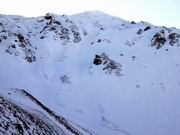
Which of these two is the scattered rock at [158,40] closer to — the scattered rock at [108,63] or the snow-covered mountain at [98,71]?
the snow-covered mountain at [98,71]

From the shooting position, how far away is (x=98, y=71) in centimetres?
5150

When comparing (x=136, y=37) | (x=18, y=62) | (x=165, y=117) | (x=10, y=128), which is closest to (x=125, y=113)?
(x=165, y=117)

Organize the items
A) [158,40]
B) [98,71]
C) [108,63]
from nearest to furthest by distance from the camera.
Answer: [98,71] → [108,63] → [158,40]

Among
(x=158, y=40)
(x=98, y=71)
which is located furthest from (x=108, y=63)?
(x=158, y=40)

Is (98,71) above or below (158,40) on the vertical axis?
below

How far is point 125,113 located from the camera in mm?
39344

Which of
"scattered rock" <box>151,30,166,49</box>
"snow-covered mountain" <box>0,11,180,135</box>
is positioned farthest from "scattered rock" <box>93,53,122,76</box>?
"scattered rock" <box>151,30,166,49</box>

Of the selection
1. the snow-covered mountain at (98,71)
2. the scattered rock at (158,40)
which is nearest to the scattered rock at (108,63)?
the snow-covered mountain at (98,71)

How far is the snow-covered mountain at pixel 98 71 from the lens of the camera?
37750 mm

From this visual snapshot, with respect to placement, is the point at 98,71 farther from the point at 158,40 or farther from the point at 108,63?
the point at 158,40

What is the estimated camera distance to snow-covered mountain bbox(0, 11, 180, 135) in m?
37.8

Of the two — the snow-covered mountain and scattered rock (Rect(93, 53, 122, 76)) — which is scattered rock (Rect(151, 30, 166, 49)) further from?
scattered rock (Rect(93, 53, 122, 76))

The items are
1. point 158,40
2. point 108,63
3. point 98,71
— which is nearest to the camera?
point 98,71

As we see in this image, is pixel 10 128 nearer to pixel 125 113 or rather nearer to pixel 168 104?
pixel 125 113
